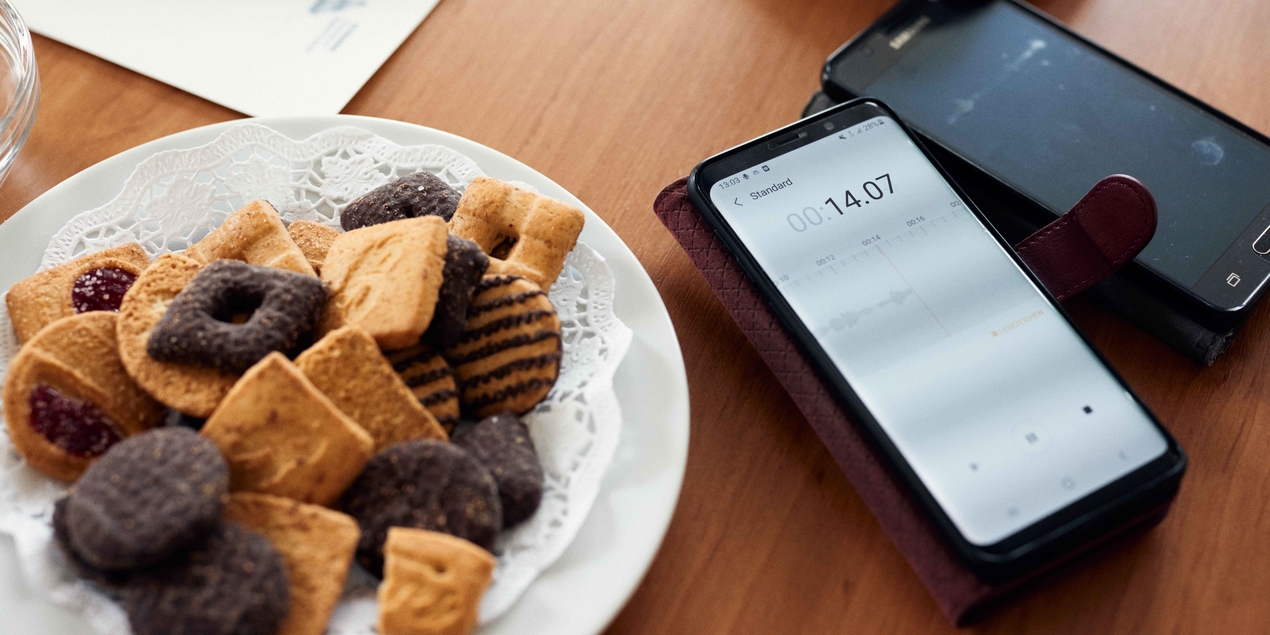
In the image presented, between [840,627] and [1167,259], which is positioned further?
[1167,259]

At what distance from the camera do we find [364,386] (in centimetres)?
63

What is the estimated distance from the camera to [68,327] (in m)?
0.64

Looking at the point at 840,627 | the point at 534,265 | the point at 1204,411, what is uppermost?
the point at 534,265

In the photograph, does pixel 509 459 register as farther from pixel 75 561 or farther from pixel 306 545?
pixel 75 561

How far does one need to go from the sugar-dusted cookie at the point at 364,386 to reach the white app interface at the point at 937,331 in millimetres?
331

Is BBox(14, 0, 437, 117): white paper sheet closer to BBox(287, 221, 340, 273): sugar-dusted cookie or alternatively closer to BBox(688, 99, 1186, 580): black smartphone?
BBox(287, 221, 340, 273): sugar-dusted cookie

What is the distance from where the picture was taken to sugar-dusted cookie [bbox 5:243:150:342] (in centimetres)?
68

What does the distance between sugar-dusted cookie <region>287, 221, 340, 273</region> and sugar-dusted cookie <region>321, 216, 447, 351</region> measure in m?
0.05

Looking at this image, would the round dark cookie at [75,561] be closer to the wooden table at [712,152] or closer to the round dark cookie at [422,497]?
the round dark cookie at [422,497]

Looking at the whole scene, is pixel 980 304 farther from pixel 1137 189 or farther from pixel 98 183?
pixel 98 183

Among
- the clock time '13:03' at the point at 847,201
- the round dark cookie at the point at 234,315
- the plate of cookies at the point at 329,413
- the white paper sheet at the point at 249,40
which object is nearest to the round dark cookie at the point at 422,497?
the plate of cookies at the point at 329,413

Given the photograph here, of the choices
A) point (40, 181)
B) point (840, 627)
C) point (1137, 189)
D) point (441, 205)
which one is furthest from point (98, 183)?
point (1137, 189)

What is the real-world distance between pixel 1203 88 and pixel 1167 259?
0.37m

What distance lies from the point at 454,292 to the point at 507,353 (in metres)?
0.06
